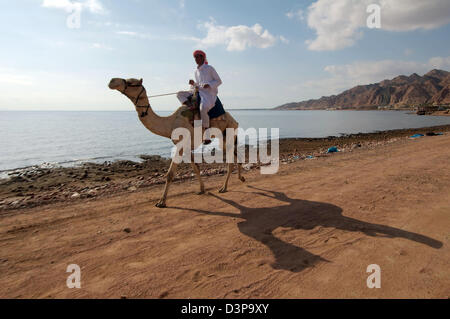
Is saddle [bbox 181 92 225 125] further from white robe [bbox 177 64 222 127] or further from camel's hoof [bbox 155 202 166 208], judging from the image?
camel's hoof [bbox 155 202 166 208]

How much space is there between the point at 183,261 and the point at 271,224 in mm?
1870

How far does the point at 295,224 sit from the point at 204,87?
3727mm

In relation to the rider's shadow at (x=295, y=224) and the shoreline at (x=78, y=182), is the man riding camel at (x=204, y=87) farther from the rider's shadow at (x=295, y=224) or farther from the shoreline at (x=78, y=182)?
the shoreline at (x=78, y=182)

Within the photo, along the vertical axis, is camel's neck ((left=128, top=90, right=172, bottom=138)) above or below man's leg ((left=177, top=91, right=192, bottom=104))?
below

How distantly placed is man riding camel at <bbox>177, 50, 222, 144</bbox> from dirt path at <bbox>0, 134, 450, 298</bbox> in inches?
89.3

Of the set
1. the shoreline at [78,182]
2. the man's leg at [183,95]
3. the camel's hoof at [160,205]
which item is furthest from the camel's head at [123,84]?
the shoreline at [78,182]

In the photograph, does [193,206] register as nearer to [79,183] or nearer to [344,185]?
[344,185]

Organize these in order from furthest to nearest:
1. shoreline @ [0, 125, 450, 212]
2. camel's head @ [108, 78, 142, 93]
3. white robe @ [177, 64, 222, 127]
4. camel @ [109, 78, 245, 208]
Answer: shoreline @ [0, 125, 450, 212], white robe @ [177, 64, 222, 127], camel @ [109, 78, 245, 208], camel's head @ [108, 78, 142, 93]

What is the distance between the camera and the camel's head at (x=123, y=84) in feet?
16.0

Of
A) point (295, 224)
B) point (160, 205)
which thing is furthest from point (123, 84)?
point (295, 224)

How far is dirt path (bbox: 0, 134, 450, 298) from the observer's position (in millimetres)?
2920

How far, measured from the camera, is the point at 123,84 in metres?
5.00

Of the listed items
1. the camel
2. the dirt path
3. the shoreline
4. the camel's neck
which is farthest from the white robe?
the shoreline

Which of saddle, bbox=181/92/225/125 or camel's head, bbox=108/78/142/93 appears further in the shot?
saddle, bbox=181/92/225/125
